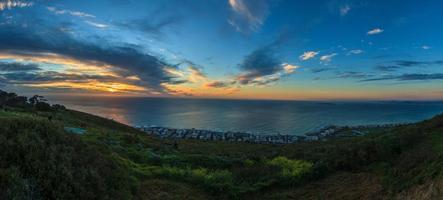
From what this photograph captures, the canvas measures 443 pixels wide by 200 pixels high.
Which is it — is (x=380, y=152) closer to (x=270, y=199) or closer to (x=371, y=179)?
(x=371, y=179)

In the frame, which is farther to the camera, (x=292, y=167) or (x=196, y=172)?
(x=292, y=167)

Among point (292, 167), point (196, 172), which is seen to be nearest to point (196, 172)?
point (196, 172)

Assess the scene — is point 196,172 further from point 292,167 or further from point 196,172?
point 292,167

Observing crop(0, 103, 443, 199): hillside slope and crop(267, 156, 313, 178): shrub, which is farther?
crop(267, 156, 313, 178): shrub

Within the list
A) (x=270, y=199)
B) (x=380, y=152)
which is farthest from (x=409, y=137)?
(x=270, y=199)

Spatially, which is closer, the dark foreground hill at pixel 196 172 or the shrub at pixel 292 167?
the dark foreground hill at pixel 196 172
